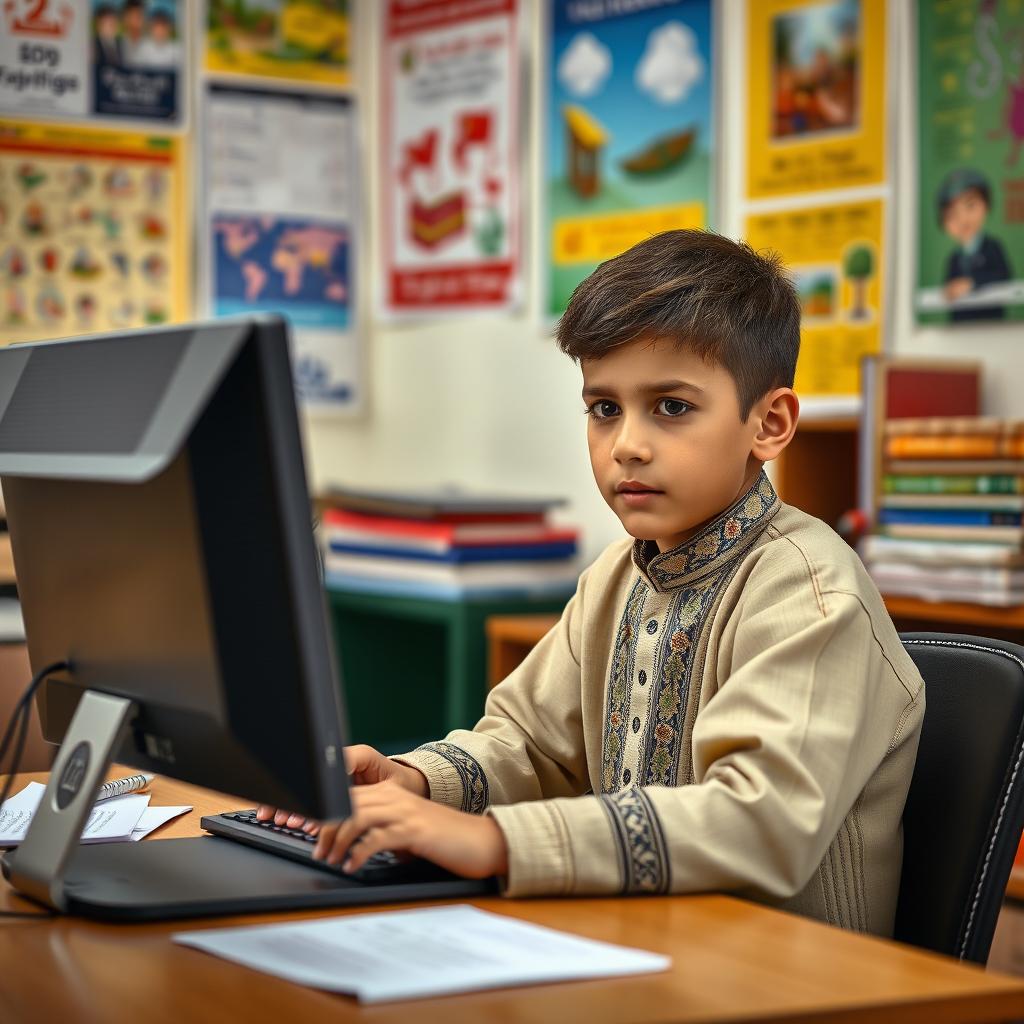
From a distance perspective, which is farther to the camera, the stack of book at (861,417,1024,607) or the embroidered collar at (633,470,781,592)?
the stack of book at (861,417,1024,607)

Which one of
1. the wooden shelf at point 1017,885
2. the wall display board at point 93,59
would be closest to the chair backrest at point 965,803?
the wooden shelf at point 1017,885

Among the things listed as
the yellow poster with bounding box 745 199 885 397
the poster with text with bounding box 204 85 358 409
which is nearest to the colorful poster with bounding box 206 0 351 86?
the poster with text with bounding box 204 85 358 409

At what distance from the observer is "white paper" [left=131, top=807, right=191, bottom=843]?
1250mm

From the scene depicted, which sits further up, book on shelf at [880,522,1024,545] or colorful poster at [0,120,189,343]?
colorful poster at [0,120,189,343]

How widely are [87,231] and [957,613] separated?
1.98 m

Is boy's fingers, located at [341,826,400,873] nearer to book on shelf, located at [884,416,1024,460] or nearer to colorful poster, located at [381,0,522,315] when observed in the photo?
book on shelf, located at [884,416,1024,460]

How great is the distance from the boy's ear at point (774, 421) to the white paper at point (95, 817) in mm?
583

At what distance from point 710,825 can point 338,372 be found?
2.61 metres

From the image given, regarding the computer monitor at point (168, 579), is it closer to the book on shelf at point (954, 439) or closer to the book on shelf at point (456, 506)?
the book on shelf at point (954, 439)

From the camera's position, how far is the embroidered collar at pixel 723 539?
4.18 feet

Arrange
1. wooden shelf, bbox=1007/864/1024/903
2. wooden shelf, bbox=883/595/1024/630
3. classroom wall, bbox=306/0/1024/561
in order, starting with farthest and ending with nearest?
1. classroom wall, bbox=306/0/1024/561
2. wooden shelf, bbox=883/595/1024/630
3. wooden shelf, bbox=1007/864/1024/903

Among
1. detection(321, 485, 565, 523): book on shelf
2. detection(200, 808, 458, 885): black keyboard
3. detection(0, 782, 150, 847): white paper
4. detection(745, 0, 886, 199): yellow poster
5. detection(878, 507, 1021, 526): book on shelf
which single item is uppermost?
detection(745, 0, 886, 199): yellow poster

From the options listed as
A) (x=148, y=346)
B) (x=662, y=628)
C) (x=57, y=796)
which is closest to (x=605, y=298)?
(x=662, y=628)

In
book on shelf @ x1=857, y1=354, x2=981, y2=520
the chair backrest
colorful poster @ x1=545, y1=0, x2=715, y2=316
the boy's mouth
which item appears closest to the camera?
the chair backrest
